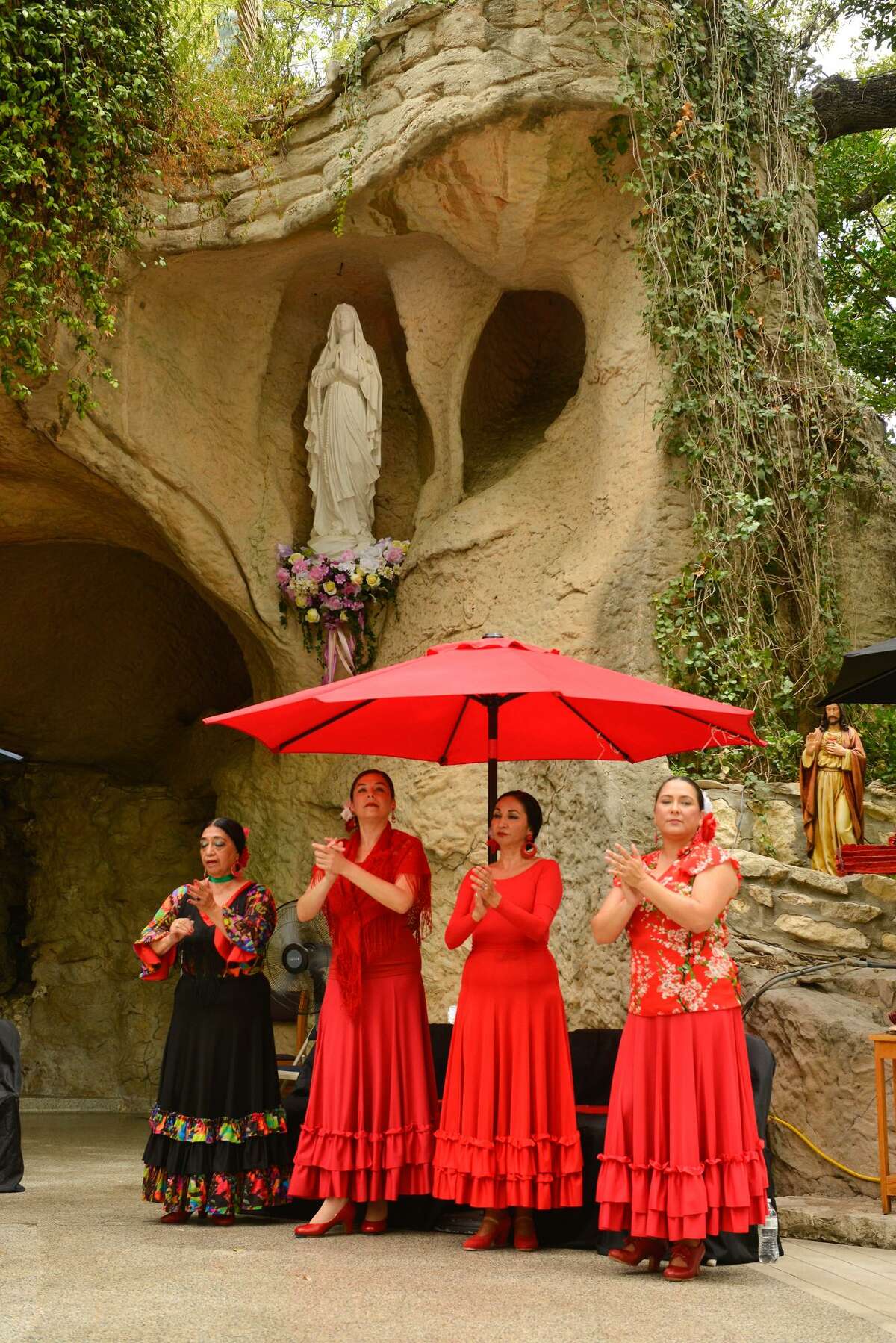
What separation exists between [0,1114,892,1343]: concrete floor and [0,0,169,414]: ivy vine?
5.27 metres

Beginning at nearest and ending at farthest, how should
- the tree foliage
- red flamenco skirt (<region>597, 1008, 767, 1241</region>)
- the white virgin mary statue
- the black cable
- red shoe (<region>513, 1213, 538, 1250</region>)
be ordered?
red flamenco skirt (<region>597, 1008, 767, 1241</region>)
red shoe (<region>513, 1213, 538, 1250</region>)
the black cable
the white virgin mary statue
the tree foliage

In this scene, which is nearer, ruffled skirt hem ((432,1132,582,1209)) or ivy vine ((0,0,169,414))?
ruffled skirt hem ((432,1132,582,1209))

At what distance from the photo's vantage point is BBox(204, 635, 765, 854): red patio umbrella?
165 inches

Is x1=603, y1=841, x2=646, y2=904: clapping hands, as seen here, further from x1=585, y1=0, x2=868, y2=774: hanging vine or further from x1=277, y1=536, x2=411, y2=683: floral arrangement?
x1=277, y1=536, x2=411, y2=683: floral arrangement

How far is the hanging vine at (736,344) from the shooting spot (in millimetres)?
7602

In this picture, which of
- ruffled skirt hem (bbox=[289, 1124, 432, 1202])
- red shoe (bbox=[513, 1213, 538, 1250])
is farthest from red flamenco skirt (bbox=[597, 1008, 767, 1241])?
ruffled skirt hem (bbox=[289, 1124, 432, 1202])

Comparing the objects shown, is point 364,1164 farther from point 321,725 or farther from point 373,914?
point 321,725

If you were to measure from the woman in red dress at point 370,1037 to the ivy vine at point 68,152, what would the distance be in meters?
4.56

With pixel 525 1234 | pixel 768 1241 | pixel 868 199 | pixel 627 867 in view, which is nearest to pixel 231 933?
pixel 525 1234

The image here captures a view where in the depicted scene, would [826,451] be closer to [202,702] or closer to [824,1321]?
[824,1321]

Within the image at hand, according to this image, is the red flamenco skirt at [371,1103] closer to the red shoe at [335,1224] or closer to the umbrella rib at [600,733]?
the red shoe at [335,1224]

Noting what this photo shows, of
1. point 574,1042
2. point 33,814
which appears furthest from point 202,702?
point 574,1042

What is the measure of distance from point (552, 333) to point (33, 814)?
6344 millimetres

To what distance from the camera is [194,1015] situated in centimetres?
498
